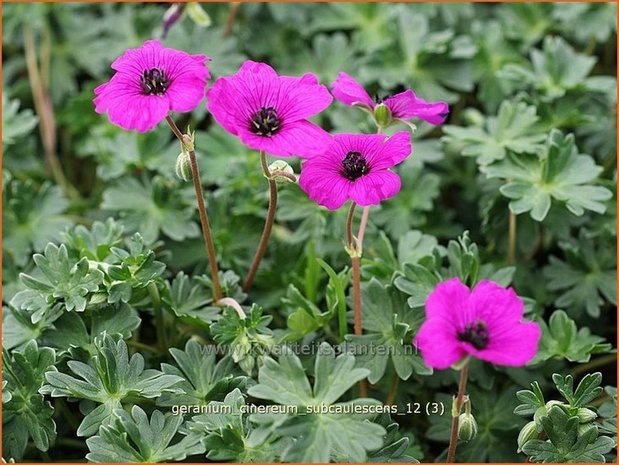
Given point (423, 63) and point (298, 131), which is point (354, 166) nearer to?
A: point (298, 131)

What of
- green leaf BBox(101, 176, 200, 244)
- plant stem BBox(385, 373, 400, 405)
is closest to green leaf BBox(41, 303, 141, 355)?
green leaf BBox(101, 176, 200, 244)

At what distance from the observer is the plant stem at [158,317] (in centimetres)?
168

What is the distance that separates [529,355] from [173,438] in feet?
2.45

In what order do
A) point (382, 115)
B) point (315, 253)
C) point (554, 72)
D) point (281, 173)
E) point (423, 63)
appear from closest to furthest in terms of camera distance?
1. point (281, 173)
2. point (382, 115)
3. point (315, 253)
4. point (554, 72)
5. point (423, 63)

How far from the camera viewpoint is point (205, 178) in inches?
85.9

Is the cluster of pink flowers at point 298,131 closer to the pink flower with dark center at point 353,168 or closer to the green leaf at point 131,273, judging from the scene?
the pink flower with dark center at point 353,168

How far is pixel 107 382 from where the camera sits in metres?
1.51

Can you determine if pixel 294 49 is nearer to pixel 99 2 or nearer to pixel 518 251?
pixel 99 2

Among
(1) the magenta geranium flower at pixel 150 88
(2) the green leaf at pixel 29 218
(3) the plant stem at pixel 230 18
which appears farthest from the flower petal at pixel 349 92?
(3) the plant stem at pixel 230 18

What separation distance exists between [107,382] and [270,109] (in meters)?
0.59

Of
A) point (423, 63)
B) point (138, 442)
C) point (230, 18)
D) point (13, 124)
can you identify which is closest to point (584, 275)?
point (423, 63)

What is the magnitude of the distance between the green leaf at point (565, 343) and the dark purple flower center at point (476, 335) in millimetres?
506

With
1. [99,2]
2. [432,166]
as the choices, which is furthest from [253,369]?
[99,2]

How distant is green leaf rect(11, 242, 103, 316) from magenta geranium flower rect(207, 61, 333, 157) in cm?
44
